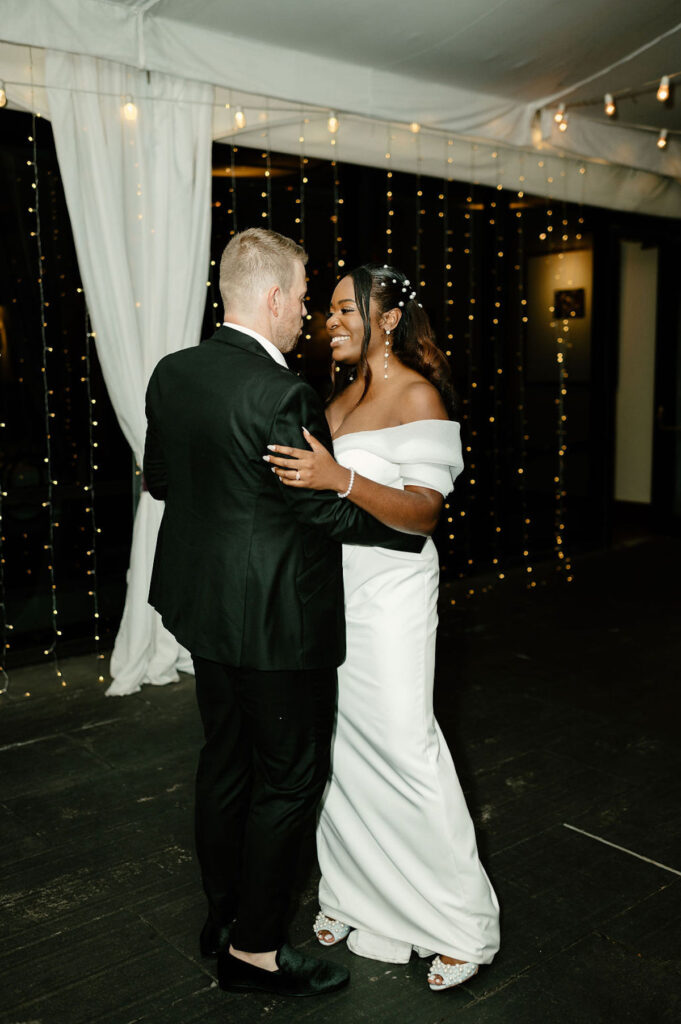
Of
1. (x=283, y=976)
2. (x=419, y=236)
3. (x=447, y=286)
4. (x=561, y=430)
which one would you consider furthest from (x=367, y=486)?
(x=561, y=430)

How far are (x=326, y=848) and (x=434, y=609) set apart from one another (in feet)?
2.14

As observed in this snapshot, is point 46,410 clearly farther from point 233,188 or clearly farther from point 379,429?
point 379,429

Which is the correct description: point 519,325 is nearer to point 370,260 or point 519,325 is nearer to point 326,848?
point 370,260

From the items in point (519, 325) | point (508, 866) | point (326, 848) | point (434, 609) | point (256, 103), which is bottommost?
point (508, 866)

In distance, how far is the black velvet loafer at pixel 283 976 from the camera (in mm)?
1968

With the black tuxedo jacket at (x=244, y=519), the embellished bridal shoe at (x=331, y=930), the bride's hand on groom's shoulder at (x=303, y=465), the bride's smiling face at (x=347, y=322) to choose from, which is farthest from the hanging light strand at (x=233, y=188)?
the embellished bridal shoe at (x=331, y=930)

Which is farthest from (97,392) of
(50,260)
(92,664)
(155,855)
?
(155,855)

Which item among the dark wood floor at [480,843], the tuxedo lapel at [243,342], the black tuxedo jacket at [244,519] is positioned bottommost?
the dark wood floor at [480,843]

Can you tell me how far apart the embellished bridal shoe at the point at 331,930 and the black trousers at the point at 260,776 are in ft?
0.79

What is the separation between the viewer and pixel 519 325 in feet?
20.6

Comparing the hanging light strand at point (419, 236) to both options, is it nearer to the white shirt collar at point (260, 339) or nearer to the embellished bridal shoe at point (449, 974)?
the white shirt collar at point (260, 339)

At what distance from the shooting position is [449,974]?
2000mm

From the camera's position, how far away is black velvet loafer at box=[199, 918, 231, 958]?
6.88 ft

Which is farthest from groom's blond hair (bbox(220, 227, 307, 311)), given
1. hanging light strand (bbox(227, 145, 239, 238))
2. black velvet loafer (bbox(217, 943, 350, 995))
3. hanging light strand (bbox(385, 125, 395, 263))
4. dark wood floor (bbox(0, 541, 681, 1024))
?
hanging light strand (bbox(385, 125, 395, 263))
